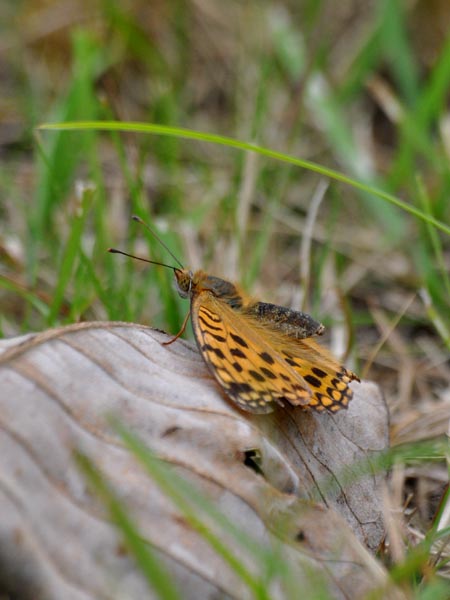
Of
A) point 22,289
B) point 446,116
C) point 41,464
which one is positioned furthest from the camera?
point 446,116

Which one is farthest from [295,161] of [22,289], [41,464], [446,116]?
[446,116]

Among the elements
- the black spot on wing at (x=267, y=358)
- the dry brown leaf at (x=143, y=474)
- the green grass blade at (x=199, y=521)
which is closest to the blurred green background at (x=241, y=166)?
the black spot on wing at (x=267, y=358)

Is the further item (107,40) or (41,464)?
(107,40)

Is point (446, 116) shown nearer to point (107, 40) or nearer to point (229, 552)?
point (107, 40)

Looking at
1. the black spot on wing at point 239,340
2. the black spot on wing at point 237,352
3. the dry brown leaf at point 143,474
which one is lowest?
the dry brown leaf at point 143,474

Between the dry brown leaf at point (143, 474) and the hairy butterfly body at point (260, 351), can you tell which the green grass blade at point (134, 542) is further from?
the hairy butterfly body at point (260, 351)
